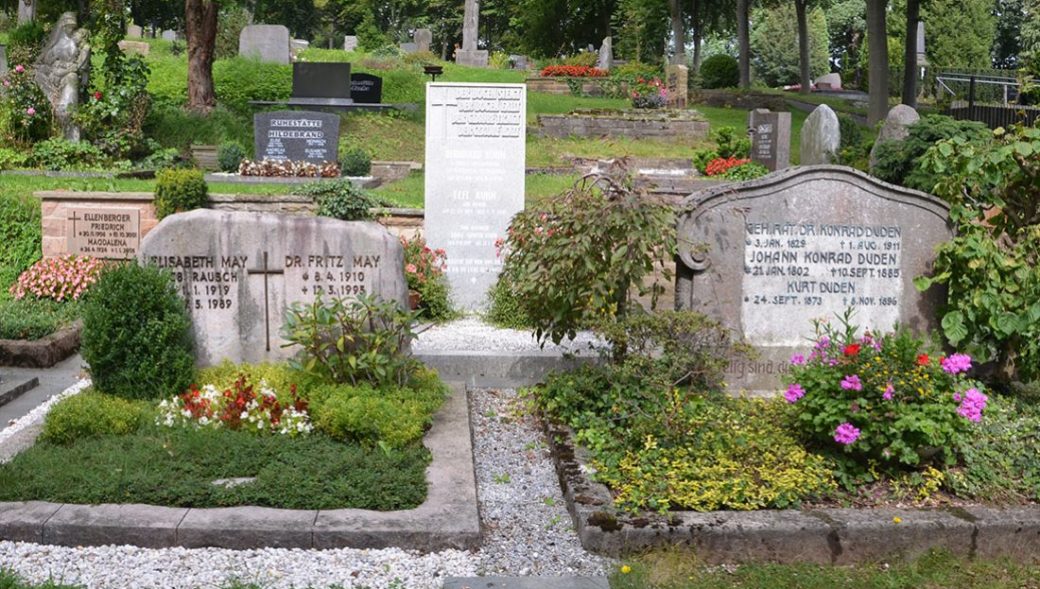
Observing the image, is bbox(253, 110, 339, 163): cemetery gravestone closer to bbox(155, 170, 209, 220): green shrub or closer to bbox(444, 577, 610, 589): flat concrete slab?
bbox(155, 170, 209, 220): green shrub

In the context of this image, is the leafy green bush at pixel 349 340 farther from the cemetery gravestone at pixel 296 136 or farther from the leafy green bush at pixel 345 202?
the cemetery gravestone at pixel 296 136

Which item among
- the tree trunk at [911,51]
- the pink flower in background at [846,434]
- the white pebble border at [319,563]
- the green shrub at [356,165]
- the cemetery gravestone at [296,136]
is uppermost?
the tree trunk at [911,51]

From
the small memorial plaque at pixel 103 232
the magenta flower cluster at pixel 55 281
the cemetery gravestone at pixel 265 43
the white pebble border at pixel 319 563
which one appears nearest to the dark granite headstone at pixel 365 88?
the cemetery gravestone at pixel 265 43

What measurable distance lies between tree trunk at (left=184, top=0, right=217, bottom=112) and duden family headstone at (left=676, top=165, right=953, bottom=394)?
1754 cm

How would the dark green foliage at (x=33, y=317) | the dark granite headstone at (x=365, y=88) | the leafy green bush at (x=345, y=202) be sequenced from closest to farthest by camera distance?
the dark green foliage at (x=33, y=317) < the leafy green bush at (x=345, y=202) < the dark granite headstone at (x=365, y=88)

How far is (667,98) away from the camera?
31.1 metres

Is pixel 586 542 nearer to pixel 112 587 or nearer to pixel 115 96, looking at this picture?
pixel 112 587

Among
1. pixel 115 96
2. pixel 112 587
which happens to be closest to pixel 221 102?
pixel 115 96

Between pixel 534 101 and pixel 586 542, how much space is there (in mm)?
27820

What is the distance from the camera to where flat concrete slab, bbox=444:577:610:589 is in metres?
5.04

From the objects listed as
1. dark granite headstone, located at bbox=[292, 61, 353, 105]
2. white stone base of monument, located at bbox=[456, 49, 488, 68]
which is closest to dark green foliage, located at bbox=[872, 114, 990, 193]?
dark granite headstone, located at bbox=[292, 61, 353, 105]

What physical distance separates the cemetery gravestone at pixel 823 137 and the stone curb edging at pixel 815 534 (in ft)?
46.8

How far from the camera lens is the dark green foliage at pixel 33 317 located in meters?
10.0

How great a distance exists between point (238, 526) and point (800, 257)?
4.69 metres
